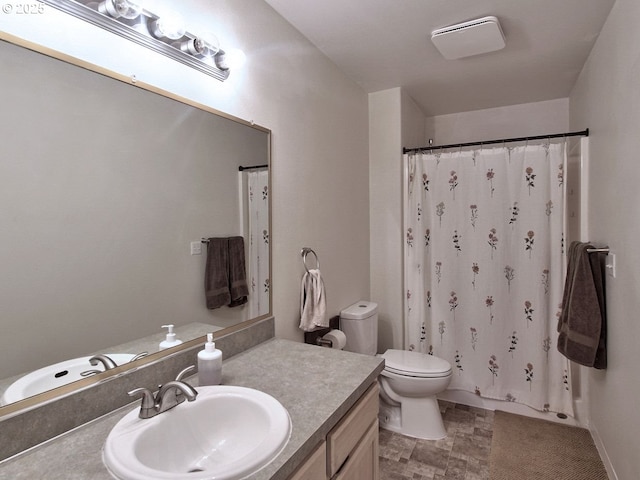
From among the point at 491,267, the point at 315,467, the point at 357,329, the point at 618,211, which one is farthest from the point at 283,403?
the point at 491,267

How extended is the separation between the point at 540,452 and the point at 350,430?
1.65 meters

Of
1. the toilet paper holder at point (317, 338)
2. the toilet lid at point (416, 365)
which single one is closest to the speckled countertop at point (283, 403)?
the toilet paper holder at point (317, 338)

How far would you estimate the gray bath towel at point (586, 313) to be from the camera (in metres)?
1.92

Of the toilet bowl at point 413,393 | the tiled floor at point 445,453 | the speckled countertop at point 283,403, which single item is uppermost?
the speckled countertop at point 283,403

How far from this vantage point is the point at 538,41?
6.90 ft

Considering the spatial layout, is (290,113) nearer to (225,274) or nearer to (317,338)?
(225,274)

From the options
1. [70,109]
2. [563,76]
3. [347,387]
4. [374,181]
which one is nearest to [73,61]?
A: [70,109]

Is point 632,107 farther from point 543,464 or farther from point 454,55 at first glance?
point 543,464

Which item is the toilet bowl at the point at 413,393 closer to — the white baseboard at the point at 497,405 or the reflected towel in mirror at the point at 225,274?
the white baseboard at the point at 497,405

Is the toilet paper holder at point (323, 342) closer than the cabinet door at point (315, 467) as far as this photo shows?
No

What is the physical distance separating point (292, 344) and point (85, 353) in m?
0.81

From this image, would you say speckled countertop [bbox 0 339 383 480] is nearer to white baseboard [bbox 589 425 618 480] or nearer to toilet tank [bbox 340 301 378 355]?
toilet tank [bbox 340 301 378 355]

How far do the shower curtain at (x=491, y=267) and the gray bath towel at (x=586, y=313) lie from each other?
413 millimetres

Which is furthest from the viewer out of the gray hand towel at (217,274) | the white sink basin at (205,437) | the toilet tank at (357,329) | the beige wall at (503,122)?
the beige wall at (503,122)
